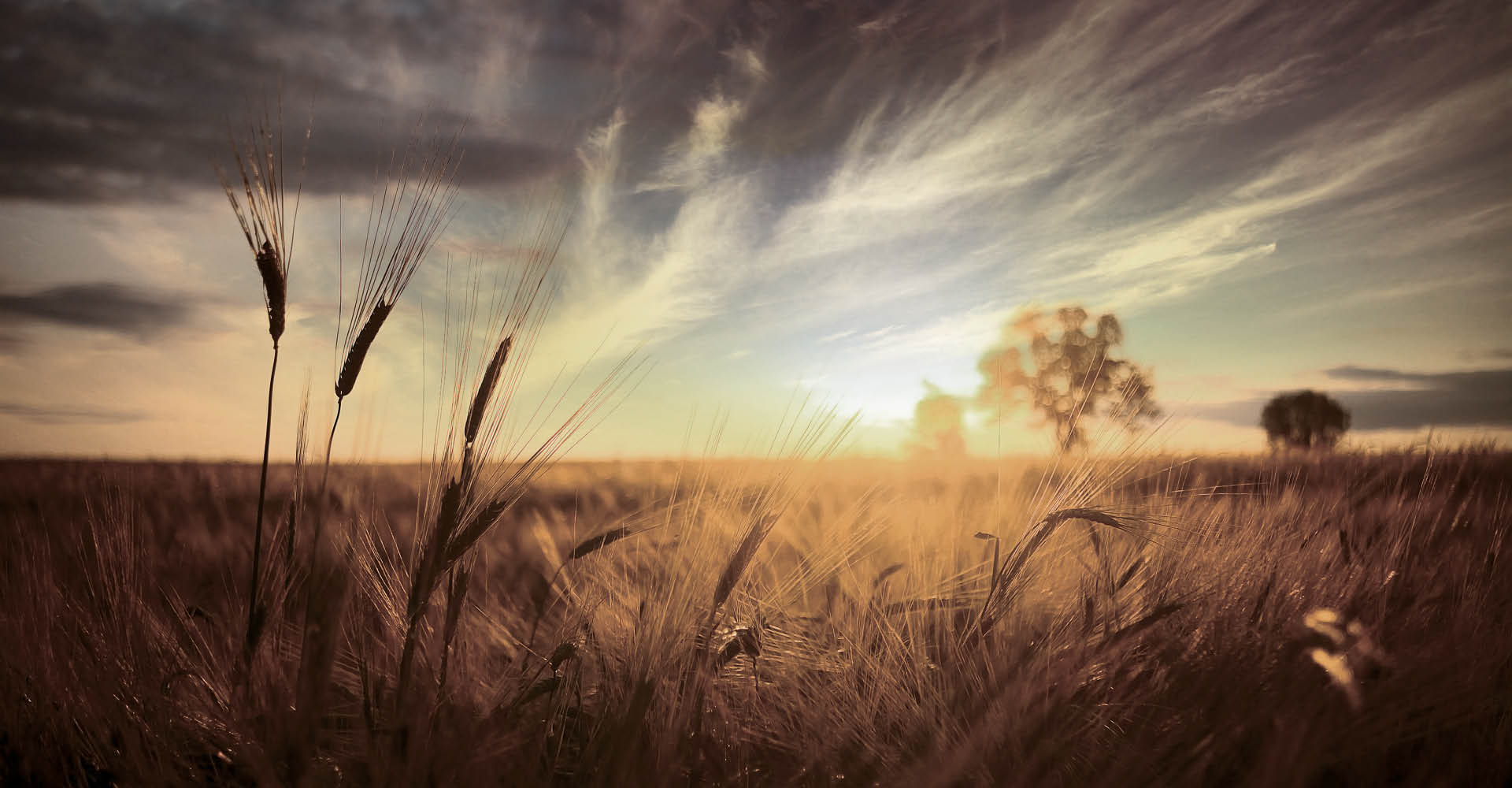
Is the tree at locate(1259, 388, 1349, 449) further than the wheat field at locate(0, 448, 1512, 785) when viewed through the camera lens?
Yes

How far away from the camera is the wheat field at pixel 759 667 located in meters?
1.32

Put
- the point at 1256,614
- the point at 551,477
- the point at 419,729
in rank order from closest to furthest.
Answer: the point at 419,729 < the point at 1256,614 < the point at 551,477

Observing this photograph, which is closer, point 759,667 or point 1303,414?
point 759,667

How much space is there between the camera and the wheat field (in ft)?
4.33

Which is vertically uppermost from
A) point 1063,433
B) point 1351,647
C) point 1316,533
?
point 1063,433

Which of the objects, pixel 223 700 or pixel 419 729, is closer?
pixel 419 729

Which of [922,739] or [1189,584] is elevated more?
[1189,584]

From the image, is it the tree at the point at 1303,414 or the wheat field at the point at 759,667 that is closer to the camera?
the wheat field at the point at 759,667

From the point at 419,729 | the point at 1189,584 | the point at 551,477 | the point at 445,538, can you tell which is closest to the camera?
the point at 419,729

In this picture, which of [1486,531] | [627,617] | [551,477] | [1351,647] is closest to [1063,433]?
[1351,647]

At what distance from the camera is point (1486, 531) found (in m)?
3.21

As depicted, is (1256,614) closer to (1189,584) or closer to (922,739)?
(1189,584)

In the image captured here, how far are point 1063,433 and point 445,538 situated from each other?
147 centimetres

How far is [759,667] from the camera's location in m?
1.74
